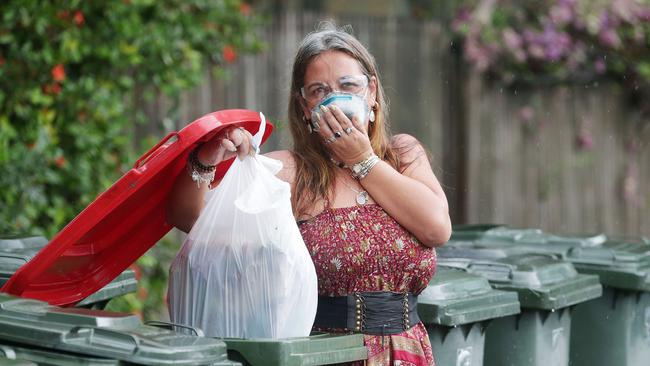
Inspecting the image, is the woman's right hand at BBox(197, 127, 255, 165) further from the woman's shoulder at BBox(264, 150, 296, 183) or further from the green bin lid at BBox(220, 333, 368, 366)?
the green bin lid at BBox(220, 333, 368, 366)

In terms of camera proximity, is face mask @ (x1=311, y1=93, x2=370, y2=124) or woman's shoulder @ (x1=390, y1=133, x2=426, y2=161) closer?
face mask @ (x1=311, y1=93, x2=370, y2=124)

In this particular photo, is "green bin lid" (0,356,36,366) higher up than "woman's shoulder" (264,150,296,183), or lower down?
lower down

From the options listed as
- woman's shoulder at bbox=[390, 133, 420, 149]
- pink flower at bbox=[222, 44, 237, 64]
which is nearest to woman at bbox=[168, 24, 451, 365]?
woman's shoulder at bbox=[390, 133, 420, 149]

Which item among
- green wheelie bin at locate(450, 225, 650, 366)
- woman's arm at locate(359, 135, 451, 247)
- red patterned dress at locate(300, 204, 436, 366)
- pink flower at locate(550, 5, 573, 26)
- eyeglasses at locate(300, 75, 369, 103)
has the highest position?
pink flower at locate(550, 5, 573, 26)

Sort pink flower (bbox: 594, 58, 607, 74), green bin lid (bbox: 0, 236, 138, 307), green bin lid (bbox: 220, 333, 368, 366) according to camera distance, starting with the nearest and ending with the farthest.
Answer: green bin lid (bbox: 220, 333, 368, 366) < green bin lid (bbox: 0, 236, 138, 307) < pink flower (bbox: 594, 58, 607, 74)

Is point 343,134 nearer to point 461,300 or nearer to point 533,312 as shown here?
point 461,300

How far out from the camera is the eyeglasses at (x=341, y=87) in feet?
10.7

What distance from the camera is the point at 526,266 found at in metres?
4.41

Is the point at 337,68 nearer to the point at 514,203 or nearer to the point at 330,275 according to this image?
the point at 330,275

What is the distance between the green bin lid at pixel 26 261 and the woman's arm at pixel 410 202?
1.26 meters

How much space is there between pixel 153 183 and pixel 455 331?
1253mm

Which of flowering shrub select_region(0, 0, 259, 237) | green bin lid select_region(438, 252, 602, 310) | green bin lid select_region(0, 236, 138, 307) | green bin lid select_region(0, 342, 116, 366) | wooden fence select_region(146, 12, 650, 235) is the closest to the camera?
green bin lid select_region(0, 342, 116, 366)

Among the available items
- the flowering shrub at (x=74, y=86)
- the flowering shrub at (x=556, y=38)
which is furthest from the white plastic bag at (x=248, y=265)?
the flowering shrub at (x=556, y=38)

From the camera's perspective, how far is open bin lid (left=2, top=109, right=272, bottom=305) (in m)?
3.06
